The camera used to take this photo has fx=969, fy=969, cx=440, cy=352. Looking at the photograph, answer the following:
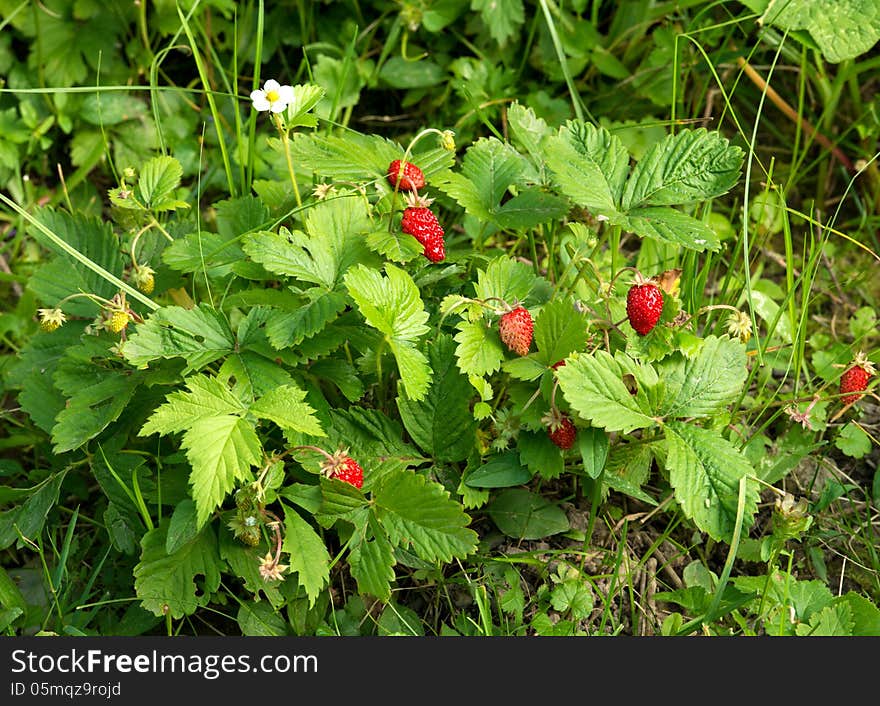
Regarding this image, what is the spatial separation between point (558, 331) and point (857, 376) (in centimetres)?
58

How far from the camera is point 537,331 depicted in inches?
63.6

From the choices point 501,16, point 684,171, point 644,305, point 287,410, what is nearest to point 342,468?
point 287,410

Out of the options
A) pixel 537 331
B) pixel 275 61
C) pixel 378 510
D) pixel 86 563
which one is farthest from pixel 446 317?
pixel 275 61

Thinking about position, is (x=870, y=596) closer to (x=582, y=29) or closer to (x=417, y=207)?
(x=417, y=207)

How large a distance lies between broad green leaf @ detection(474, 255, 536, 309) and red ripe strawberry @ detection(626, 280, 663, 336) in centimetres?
19

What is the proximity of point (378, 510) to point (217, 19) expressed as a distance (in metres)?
1.62

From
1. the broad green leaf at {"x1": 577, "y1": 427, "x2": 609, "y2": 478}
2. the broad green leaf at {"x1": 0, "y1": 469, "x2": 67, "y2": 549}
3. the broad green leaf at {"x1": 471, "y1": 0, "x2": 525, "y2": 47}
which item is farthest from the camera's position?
the broad green leaf at {"x1": 471, "y1": 0, "x2": 525, "y2": 47}

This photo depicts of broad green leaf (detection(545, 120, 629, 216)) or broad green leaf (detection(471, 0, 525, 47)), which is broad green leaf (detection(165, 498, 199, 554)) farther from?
broad green leaf (detection(471, 0, 525, 47))

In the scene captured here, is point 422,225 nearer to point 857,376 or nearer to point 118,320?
point 118,320

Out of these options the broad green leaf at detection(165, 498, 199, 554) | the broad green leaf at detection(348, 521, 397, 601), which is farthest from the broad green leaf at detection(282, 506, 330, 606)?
the broad green leaf at detection(165, 498, 199, 554)

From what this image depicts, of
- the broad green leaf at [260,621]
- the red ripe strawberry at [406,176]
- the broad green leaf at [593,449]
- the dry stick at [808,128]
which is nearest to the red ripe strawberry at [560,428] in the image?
the broad green leaf at [593,449]

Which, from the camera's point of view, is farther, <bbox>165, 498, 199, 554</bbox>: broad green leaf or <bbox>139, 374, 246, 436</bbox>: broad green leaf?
<bbox>165, 498, 199, 554</bbox>: broad green leaf

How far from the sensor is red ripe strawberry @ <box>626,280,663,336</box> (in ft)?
5.17

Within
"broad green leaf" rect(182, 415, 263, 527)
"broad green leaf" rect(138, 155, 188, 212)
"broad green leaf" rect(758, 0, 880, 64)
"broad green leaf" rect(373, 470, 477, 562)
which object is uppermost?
"broad green leaf" rect(758, 0, 880, 64)
